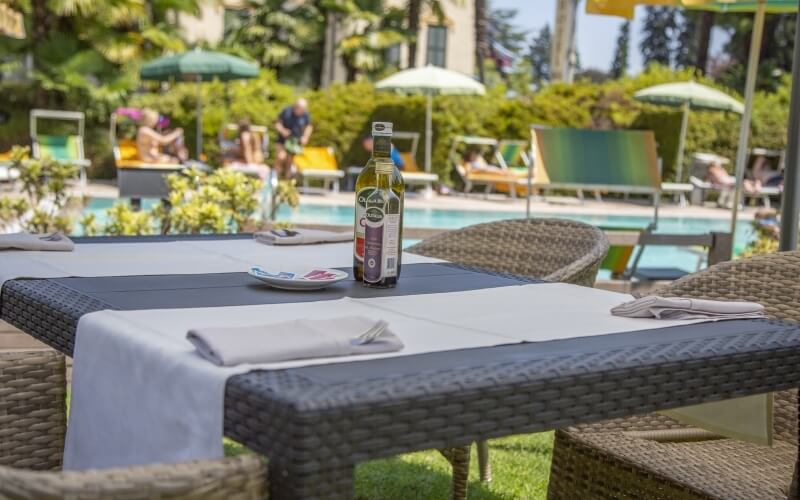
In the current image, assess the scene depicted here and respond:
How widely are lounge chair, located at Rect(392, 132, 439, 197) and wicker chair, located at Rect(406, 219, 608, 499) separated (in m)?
11.5

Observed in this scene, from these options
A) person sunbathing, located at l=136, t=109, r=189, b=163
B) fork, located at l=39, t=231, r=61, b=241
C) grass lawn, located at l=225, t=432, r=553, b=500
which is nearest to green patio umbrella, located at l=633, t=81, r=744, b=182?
person sunbathing, located at l=136, t=109, r=189, b=163

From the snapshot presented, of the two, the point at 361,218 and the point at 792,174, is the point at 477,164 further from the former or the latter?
the point at 361,218

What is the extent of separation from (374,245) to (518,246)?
113 centimetres

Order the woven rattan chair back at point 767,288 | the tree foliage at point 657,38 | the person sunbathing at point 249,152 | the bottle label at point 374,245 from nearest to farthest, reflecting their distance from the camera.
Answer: the bottle label at point 374,245
the woven rattan chair back at point 767,288
the person sunbathing at point 249,152
the tree foliage at point 657,38

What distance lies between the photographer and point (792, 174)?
341 centimetres

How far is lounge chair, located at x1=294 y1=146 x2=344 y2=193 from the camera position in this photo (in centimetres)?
1502

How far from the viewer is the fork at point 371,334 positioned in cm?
141

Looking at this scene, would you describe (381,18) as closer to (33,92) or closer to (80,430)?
(33,92)

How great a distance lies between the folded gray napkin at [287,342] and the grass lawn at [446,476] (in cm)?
144

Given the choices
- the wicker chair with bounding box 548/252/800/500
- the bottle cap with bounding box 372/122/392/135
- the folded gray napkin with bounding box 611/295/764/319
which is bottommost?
the wicker chair with bounding box 548/252/800/500

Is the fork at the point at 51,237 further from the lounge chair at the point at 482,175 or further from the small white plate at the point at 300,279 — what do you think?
the lounge chair at the point at 482,175

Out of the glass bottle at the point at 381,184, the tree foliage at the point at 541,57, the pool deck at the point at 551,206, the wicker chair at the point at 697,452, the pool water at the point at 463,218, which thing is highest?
the tree foliage at the point at 541,57

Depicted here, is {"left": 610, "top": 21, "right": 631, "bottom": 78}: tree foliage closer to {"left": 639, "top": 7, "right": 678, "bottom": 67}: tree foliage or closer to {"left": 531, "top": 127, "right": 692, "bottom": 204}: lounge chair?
{"left": 639, "top": 7, "right": 678, "bottom": 67}: tree foliage

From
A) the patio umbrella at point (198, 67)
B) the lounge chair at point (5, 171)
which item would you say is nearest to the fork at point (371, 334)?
the lounge chair at point (5, 171)
